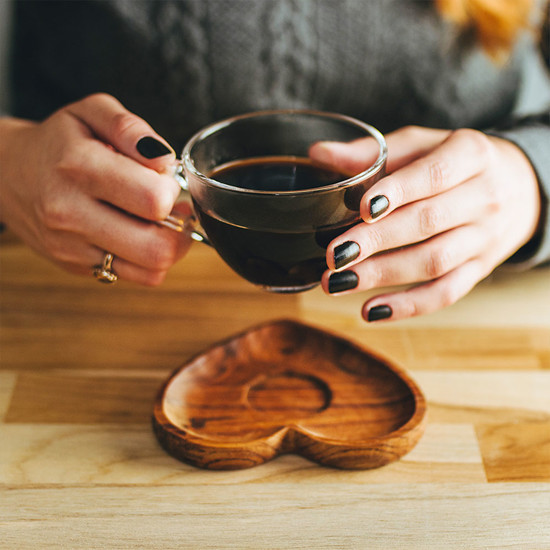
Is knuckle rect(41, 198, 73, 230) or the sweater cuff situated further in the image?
the sweater cuff

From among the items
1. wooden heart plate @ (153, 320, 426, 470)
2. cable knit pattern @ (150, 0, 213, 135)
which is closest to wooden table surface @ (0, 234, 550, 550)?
wooden heart plate @ (153, 320, 426, 470)

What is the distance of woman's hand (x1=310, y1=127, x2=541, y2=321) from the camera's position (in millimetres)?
578

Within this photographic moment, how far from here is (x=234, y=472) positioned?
577mm

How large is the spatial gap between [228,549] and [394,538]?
138mm

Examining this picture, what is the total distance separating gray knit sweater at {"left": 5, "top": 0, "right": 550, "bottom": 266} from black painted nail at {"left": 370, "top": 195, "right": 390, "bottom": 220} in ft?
1.47

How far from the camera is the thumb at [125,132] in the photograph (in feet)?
1.97

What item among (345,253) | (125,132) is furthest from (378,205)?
(125,132)

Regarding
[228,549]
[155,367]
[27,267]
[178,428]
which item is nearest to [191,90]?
[27,267]

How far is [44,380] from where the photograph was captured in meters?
0.69

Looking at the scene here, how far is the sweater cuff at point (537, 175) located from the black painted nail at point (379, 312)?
0.90ft

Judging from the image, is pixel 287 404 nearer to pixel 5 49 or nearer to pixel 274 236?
pixel 274 236

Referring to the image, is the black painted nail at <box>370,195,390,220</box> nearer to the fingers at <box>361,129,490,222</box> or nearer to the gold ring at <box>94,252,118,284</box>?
the fingers at <box>361,129,490,222</box>

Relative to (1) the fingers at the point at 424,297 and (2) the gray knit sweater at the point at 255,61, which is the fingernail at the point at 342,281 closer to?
(1) the fingers at the point at 424,297

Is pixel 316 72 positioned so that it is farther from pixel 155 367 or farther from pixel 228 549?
pixel 228 549
